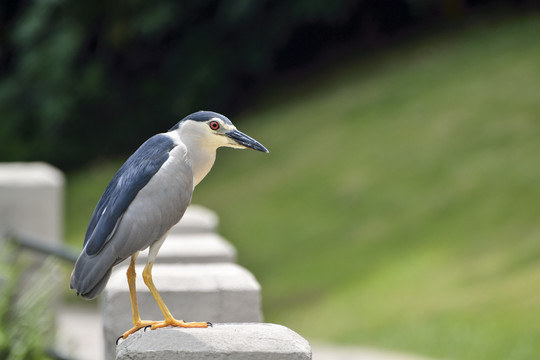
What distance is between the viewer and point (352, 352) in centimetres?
852

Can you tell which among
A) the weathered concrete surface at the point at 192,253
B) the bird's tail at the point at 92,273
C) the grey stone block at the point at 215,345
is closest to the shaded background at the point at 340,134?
the weathered concrete surface at the point at 192,253

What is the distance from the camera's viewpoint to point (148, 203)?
345 centimetres

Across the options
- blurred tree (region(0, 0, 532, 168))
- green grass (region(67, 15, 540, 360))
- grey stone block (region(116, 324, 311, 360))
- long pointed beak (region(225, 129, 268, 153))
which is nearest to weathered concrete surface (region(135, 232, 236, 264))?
long pointed beak (region(225, 129, 268, 153))

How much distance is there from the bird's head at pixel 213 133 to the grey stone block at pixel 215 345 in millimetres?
663

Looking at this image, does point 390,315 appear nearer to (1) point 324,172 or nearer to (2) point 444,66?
(1) point 324,172

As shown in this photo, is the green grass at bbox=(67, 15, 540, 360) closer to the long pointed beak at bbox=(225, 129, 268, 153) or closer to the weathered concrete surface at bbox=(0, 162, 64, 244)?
the weathered concrete surface at bbox=(0, 162, 64, 244)

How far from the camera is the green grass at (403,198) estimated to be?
10062 mm

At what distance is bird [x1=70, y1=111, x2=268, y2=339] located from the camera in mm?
3400

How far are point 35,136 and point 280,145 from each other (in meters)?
7.51

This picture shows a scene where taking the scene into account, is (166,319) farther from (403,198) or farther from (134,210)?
(403,198)

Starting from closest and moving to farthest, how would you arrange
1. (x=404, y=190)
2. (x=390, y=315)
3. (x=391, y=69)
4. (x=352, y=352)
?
(x=352, y=352) < (x=390, y=315) < (x=404, y=190) < (x=391, y=69)

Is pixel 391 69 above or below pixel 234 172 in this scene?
above

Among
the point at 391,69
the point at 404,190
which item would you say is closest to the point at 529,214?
the point at 404,190

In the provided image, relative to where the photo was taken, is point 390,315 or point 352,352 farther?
point 390,315
